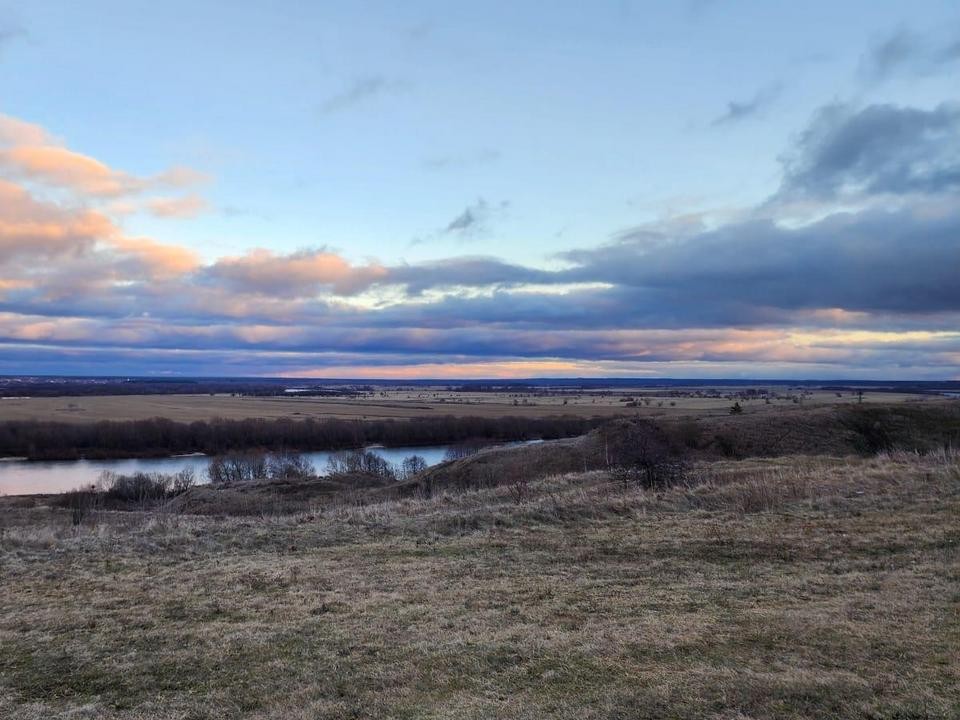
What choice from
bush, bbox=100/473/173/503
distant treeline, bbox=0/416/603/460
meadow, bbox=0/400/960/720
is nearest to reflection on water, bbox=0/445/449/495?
distant treeline, bbox=0/416/603/460

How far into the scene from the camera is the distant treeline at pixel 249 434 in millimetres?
73500

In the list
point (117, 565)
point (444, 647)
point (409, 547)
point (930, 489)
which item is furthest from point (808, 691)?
point (930, 489)

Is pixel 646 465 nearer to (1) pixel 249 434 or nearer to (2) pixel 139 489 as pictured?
(2) pixel 139 489

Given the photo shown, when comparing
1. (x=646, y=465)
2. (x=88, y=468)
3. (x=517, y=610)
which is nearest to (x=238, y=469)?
(x=88, y=468)

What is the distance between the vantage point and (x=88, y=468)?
2537 inches

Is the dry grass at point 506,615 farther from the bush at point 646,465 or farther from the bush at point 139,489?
the bush at point 139,489

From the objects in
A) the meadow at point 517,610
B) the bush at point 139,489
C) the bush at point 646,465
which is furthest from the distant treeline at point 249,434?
the meadow at point 517,610

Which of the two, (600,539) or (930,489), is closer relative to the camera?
(600,539)

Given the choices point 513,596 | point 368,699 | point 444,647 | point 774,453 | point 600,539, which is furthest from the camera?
point 774,453

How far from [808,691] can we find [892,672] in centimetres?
88

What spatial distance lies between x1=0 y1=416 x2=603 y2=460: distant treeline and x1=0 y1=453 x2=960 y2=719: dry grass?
67200 mm

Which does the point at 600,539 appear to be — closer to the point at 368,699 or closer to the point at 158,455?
the point at 368,699

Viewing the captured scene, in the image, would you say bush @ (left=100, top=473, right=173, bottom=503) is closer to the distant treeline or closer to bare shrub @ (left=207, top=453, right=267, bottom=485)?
bare shrub @ (left=207, top=453, right=267, bottom=485)

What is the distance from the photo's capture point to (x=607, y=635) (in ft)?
22.6
